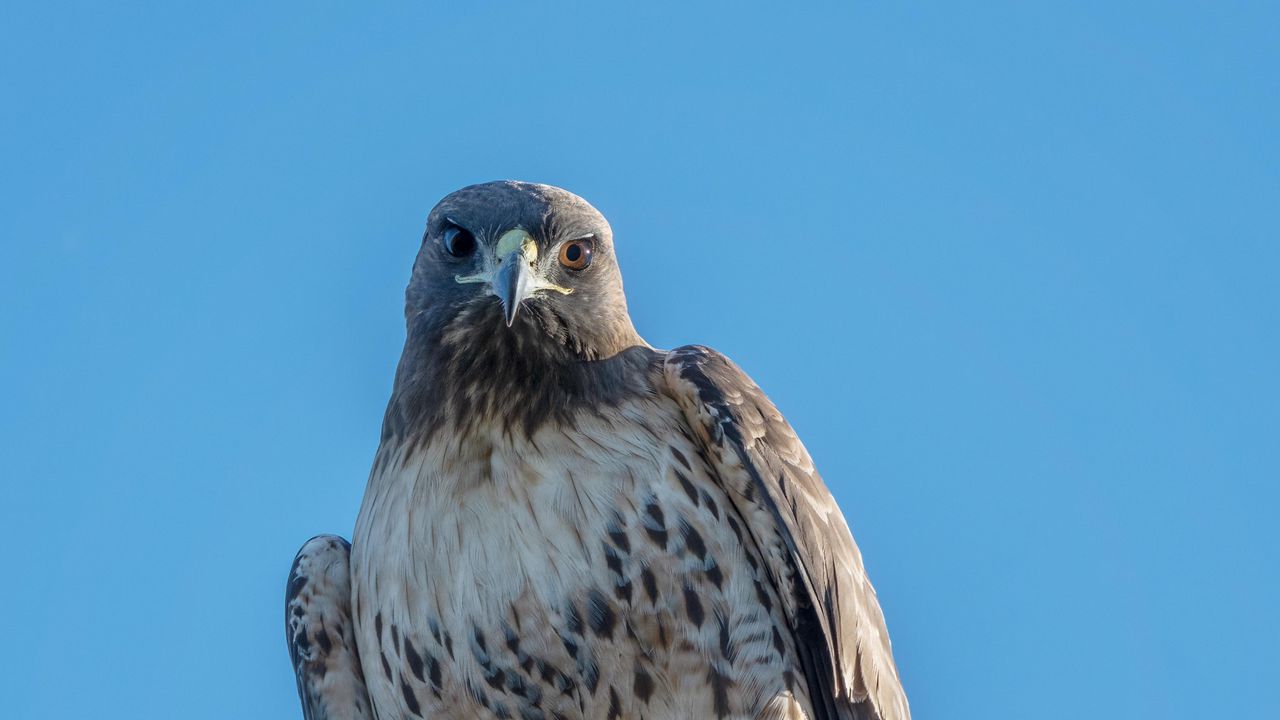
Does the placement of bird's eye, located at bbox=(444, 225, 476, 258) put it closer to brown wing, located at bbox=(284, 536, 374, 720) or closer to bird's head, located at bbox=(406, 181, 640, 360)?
bird's head, located at bbox=(406, 181, 640, 360)

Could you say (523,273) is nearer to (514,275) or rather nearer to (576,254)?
(514,275)

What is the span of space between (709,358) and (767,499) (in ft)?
2.65

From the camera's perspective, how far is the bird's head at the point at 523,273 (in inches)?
236

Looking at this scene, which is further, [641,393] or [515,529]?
[641,393]

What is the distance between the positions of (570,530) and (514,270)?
1103 millimetres

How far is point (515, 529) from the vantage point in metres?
5.71

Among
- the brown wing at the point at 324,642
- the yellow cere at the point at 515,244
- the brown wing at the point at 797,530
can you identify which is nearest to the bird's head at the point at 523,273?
the yellow cere at the point at 515,244

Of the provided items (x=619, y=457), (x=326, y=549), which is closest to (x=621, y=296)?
(x=619, y=457)

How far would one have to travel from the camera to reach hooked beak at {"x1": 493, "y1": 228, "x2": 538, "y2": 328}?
5.60m

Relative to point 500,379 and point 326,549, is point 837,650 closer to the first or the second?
point 500,379

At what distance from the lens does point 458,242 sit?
619 centimetres

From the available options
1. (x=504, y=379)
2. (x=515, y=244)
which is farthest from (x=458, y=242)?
(x=504, y=379)

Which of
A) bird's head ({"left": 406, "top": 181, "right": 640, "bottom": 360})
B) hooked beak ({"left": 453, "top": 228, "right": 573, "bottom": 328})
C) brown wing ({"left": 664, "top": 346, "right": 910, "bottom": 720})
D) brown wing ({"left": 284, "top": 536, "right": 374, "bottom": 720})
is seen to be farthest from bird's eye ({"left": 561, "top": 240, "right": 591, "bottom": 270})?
brown wing ({"left": 284, "top": 536, "right": 374, "bottom": 720})

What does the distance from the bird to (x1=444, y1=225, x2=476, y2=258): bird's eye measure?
0.01m
